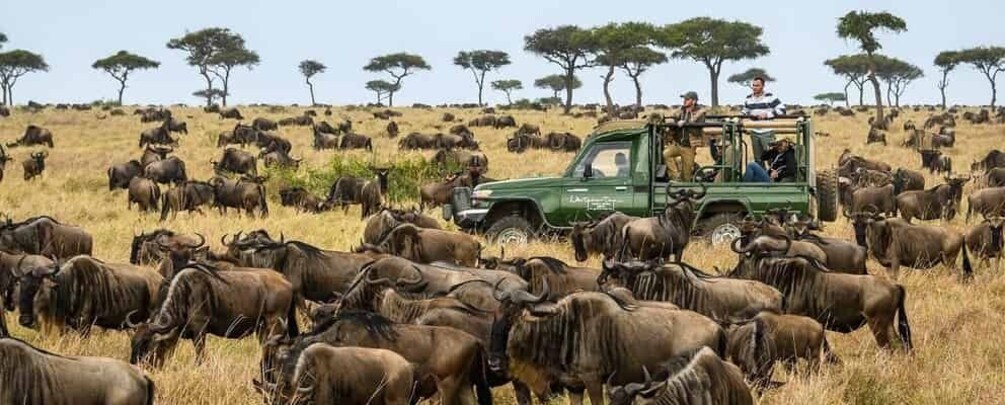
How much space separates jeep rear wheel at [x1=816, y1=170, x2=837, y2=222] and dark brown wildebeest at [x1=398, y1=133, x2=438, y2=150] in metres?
17.1

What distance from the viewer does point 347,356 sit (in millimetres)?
5887

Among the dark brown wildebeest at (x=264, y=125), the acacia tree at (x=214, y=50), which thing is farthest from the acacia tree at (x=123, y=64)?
the dark brown wildebeest at (x=264, y=125)

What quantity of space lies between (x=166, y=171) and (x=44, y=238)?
1112cm

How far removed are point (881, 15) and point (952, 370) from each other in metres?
35.9

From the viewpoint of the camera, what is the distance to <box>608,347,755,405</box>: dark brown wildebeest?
544cm

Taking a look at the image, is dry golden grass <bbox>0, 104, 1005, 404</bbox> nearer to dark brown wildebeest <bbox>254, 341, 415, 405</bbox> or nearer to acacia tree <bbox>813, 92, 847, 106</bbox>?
dark brown wildebeest <bbox>254, 341, 415, 405</bbox>

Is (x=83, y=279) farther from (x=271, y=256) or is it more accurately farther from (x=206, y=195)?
(x=206, y=195)

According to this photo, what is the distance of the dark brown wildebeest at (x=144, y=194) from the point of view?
18.3 metres

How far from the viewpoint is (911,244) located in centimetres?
1194

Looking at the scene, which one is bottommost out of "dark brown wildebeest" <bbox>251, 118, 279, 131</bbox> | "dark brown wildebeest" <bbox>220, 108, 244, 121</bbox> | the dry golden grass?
the dry golden grass

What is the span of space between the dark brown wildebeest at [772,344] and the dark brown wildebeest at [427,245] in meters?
4.26

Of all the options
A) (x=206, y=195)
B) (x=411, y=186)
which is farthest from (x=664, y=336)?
(x=411, y=186)

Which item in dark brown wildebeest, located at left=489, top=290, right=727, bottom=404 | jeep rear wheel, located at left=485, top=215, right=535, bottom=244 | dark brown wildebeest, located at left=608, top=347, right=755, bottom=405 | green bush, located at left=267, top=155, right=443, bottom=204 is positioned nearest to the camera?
dark brown wildebeest, located at left=608, top=347, right=755, bottom=405

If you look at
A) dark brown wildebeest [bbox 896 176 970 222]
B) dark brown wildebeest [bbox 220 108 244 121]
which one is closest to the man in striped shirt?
dark brown wildebeest [bbox 896 176 970 222]
